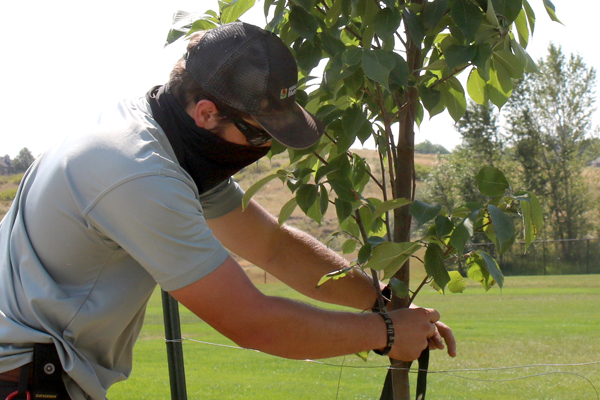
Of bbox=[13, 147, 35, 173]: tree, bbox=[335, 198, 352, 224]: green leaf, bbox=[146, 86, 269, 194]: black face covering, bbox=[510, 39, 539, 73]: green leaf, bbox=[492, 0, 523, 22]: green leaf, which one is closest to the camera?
bbox=[492, 0, 523, 22]: green leaf

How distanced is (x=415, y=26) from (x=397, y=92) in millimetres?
304

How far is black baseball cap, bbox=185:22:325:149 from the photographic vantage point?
5.58 ft

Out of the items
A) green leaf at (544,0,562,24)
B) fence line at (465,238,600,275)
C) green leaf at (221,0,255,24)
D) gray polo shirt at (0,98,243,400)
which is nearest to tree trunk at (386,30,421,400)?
green leaf at (544,0,562,24)

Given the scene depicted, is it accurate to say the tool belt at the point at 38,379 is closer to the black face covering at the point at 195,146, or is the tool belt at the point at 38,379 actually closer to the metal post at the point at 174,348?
the black face covering at the point at 195,146

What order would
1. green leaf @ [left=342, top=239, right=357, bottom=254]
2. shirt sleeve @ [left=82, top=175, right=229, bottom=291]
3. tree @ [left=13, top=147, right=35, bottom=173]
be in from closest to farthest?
shirt sleeve @ [left=82, top=175, right=229, bottom=291] < green leaf @ [left=342, top=239, right=357, bottom=254] < tree @ [left=13, top=147, right=35, bottom=173]

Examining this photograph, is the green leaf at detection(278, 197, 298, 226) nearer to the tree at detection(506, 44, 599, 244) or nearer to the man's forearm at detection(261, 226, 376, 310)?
the man's forearm at detection(261, 226, 376, 310)

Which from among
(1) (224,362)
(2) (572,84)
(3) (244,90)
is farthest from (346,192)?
(2) (572,84)

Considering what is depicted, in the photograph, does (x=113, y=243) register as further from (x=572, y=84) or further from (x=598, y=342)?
(x=572, y=84)

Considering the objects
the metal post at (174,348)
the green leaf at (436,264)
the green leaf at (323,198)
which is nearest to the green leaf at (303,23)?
the green leaf at (323,198)

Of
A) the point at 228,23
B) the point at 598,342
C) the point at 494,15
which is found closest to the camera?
the point at 494,15

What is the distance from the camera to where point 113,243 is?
1.60 meters

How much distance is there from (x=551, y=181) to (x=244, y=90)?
45.6m

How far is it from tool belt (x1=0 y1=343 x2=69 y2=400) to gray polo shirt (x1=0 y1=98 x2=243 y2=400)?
0.02 m

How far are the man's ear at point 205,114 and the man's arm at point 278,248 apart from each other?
0.61 metres
